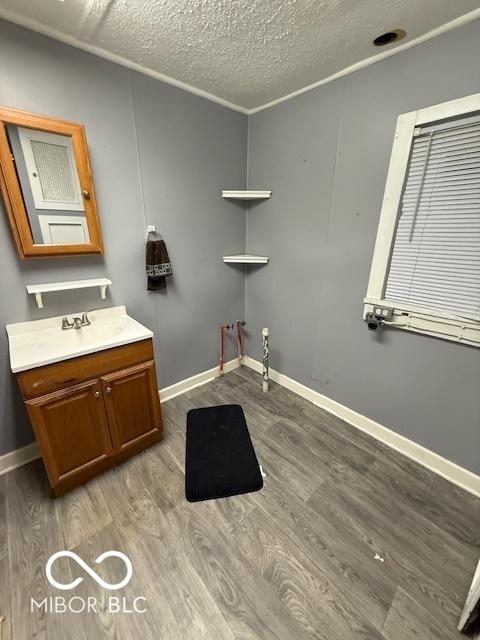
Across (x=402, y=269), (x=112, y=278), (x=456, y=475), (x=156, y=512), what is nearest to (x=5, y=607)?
(x=156, y=512)

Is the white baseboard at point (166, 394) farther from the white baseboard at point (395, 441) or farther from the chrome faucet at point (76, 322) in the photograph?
the chrome faucet at point (76, 322)

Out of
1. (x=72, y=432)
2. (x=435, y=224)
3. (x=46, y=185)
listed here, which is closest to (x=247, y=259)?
(x=435, y=224)

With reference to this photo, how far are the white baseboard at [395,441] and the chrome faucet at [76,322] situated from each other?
1.73 meters

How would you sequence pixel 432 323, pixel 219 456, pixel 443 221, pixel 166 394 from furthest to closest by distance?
pixel 166 394 < pixel 219 456 < pixel 432 323 < pixel 443 221

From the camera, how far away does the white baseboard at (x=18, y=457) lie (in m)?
1.61

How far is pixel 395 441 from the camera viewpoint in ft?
5.96

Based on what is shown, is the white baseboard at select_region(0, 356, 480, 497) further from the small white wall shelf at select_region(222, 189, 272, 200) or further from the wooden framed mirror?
the small white wall shelf at select_region(222, 189, 272, 200)

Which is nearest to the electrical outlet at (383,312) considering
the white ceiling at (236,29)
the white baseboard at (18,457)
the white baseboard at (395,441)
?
the white baseboard at (395,441)

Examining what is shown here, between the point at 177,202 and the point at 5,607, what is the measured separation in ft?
7.66

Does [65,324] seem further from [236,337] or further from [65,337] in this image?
[236,337]

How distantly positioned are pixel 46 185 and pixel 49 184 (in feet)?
0.05

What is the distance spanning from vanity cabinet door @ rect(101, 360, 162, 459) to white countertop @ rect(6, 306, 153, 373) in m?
0.20

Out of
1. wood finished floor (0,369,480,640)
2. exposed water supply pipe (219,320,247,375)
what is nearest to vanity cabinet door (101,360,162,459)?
wood finished floor (0,369,480,640)

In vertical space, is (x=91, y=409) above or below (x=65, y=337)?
below
